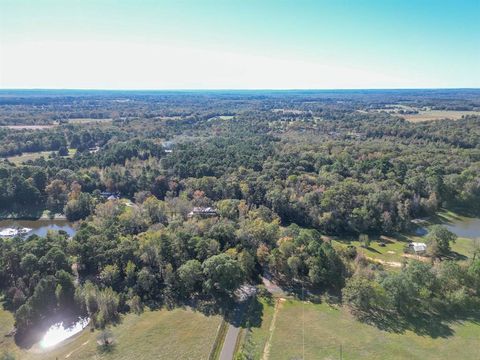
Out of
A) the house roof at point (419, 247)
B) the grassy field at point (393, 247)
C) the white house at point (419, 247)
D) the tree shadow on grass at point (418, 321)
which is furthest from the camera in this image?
the house roof at point (419, 247)

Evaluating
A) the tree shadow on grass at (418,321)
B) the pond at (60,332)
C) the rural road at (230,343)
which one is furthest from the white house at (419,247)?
the pond at (60,332)

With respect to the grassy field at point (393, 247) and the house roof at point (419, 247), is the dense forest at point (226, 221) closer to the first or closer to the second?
the house roof at point (419, 247)

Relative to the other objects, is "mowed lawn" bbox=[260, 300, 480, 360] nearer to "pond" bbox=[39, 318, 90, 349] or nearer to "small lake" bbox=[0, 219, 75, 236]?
"pond" bbox=[39, 318, 90, 349]

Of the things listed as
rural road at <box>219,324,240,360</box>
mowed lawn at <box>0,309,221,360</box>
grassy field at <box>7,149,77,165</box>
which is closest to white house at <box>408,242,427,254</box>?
rural road at <box>219,324,240,360</box>

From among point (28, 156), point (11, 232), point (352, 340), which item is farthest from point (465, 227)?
point (28, 156)

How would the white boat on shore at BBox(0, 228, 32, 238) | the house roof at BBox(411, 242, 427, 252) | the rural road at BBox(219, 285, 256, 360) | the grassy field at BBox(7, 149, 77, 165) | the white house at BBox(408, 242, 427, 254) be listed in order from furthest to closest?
the grassy field at BBox(7, 149, 77, 165), the white boat on shore at BBox(0, 228, 32, 238), the house roof at BBox(411, 242, 427, 252), the white house at BBox(408, 242, 427, 254), the rural road at BBox(219, 285, 256, 360)

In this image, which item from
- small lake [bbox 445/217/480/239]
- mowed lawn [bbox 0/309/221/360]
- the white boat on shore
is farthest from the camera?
small lake [bbox 445/217/480/239]
